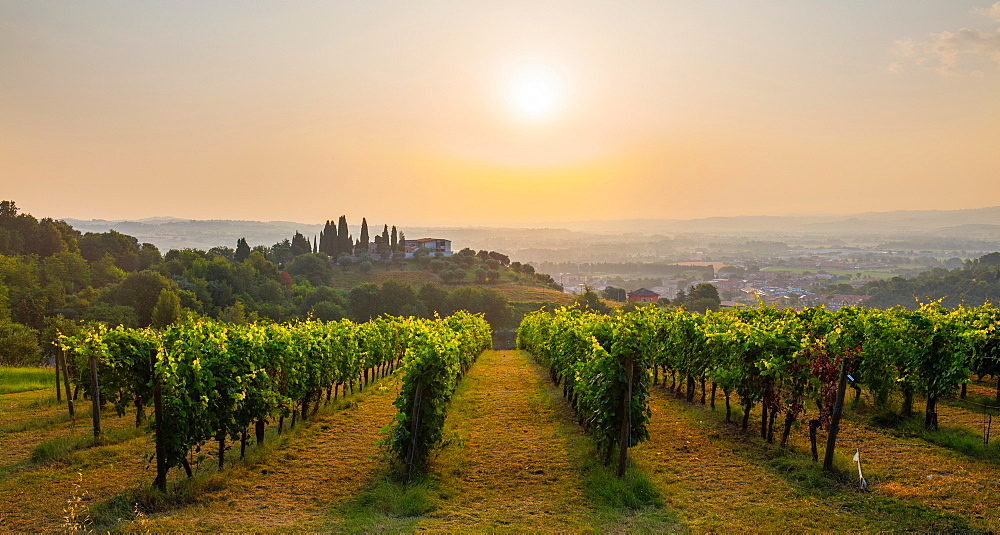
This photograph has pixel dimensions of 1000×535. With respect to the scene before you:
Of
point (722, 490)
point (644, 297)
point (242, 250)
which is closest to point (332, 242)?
point (242, 250)

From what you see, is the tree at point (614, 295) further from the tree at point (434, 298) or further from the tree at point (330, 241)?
the tree at point (330, 241)

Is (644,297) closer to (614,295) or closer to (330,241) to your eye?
(614,295)

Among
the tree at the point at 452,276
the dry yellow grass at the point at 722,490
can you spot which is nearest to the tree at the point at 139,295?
the tree at the point at 452,276

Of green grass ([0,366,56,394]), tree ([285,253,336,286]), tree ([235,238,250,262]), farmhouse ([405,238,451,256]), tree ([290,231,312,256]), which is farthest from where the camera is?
farmhouse ([405,238,451,256])

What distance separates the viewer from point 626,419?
8523 millimetres

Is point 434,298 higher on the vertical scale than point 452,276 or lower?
lower

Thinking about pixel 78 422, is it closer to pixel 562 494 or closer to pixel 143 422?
pixel 143 422

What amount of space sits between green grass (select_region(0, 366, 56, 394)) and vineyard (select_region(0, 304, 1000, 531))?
4.30 metres

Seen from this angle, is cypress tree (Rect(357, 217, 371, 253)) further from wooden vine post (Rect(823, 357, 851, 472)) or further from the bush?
wooden vine post (Rect(823, 357, 851, 472))

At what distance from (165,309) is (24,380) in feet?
110

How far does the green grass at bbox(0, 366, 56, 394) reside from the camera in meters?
17.0

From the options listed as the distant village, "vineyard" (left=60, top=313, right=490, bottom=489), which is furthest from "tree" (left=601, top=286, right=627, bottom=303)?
"vineyard" (left=60, top=313, right=490, bottom=489)

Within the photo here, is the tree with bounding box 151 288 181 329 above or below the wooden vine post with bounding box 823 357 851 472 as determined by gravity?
below

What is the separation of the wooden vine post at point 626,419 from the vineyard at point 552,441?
4cm
